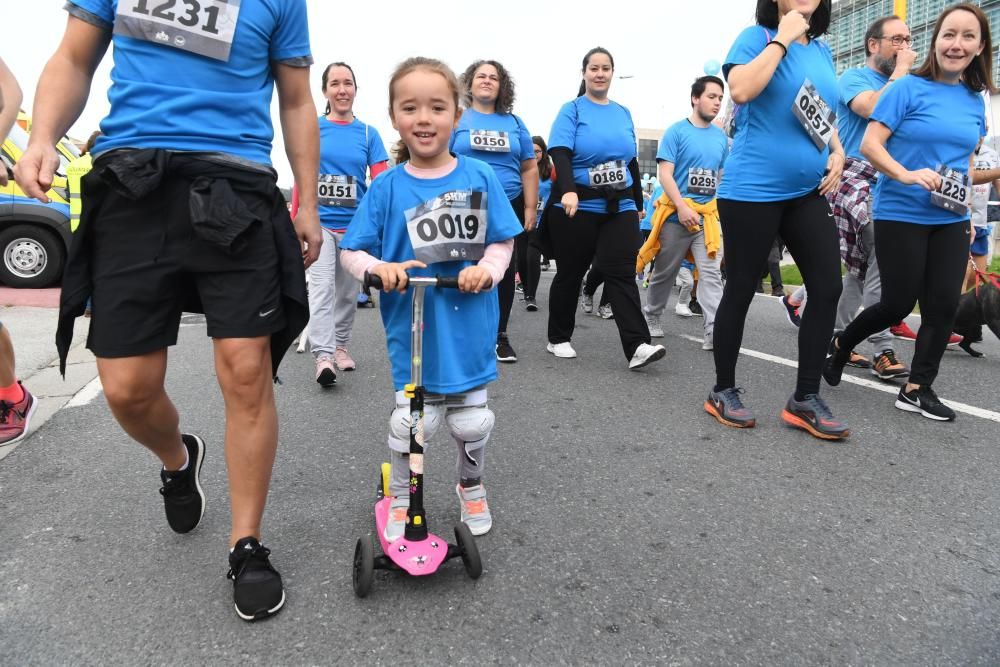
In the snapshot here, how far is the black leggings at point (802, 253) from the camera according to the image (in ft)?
12.0

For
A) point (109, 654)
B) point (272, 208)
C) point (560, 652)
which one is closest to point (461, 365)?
point (272, 208)

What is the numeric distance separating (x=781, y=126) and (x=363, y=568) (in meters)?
2.80

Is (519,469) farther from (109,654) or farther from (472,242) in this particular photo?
(109,654)

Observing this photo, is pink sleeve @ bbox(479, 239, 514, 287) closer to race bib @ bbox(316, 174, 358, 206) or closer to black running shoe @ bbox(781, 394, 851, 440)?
black running shoe @ bbox(781, 394, 851, 440)

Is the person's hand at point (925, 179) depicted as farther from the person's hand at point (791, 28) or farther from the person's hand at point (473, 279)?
the person's hand at point (473, 279)

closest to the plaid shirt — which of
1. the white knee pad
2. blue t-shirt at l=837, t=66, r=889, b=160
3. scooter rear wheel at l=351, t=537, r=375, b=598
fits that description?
blue t-shirt at l=837, t=66, r=889, b=160

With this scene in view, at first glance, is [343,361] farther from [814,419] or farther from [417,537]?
[417,537]

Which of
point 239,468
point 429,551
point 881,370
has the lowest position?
point 881,370

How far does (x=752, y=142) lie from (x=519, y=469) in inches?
76.4

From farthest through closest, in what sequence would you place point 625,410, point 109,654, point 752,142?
point 625,410 < point 752,142 < point 109,654

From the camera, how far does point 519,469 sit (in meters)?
3.26

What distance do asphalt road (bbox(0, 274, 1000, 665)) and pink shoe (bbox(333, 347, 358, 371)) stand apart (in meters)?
1.03

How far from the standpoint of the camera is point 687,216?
5848mm

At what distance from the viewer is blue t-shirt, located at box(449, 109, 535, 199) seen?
519 centimetres
